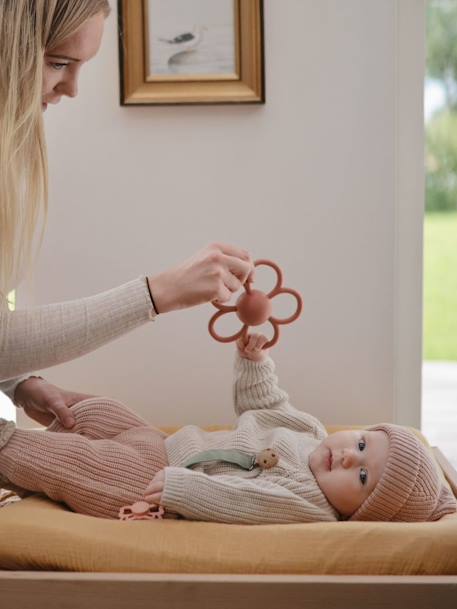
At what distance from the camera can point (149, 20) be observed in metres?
2.10

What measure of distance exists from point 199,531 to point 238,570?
95 mm

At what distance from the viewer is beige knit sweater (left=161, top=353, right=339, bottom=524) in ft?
4.55

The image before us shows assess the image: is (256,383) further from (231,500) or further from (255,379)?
(231,500)

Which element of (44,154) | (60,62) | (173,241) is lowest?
(173,241)

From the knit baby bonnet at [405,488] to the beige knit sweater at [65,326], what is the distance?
472mm

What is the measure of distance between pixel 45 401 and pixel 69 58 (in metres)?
0.64

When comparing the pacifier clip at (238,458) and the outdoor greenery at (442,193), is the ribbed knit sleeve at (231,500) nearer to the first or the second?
the pacifier clip at (238,458)

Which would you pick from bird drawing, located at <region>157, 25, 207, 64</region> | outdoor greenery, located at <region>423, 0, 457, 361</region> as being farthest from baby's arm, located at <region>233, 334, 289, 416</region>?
outdoor greenery, located at <region>423, 0, 457, 361</region>

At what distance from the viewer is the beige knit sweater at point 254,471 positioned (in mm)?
1386

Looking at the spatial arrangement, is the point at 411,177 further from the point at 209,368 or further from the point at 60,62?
the point at 60,62

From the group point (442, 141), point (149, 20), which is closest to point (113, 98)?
point (149, 20)

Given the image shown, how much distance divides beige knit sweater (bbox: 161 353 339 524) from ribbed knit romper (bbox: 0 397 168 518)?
0.22 feet

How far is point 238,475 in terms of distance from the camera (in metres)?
1.51

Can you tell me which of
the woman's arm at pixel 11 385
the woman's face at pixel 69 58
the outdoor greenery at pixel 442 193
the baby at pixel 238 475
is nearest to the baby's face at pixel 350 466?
the baby at pixel 238 475
